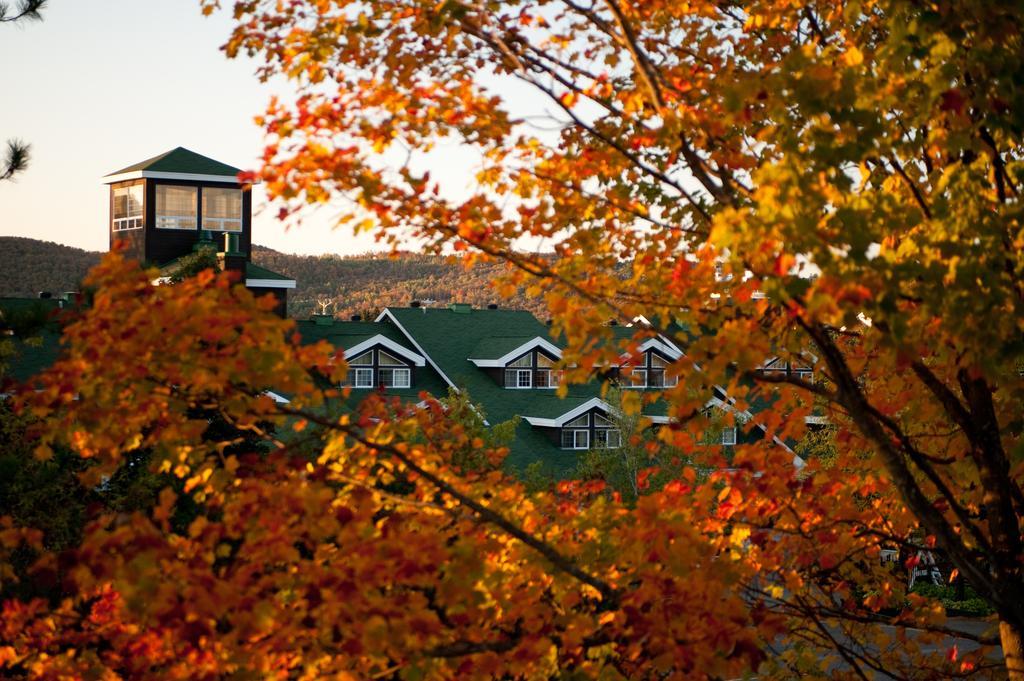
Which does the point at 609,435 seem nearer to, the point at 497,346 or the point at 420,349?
the point at 497,346

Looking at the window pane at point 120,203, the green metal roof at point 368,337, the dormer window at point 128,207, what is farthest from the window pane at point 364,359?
the window pane at point 120,203

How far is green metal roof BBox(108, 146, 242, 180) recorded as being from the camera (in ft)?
124

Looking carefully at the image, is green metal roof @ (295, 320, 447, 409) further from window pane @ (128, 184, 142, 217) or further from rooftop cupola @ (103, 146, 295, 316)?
window pane @ (128, 184, 142, 217)

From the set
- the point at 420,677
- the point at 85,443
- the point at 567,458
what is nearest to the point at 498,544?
the point at 420,677

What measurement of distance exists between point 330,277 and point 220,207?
2037 inches

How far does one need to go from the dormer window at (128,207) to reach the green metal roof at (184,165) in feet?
2.15

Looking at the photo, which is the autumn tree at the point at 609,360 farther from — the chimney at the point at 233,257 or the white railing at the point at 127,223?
the white railing at the point at 127,223

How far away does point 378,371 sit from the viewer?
36250 millimetres

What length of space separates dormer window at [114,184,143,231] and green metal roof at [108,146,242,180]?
65cm

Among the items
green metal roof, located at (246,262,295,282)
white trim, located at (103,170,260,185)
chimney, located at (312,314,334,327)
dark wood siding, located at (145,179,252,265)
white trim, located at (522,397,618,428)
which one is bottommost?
white trim, located at (522,397,618,428)

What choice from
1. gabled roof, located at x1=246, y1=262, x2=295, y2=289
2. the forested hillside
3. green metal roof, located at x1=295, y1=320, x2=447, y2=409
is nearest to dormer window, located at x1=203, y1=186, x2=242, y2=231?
gabled roof, located at x1=246, y1=262, x2=295, y2=289

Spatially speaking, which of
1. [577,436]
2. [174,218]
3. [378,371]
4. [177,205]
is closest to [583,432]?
[577,436]

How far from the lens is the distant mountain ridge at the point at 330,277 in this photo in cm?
7488

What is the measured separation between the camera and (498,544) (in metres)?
6.60
